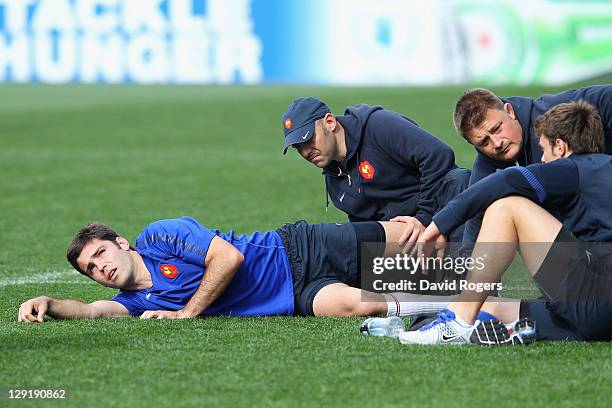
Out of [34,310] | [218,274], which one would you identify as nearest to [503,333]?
[218,274]

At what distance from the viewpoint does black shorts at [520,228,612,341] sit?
555 centimetres

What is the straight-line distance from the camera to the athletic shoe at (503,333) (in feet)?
18.3

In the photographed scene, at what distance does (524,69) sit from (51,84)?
42.2 feet

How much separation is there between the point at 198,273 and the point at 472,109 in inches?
68.2

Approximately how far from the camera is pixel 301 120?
23.4 ft

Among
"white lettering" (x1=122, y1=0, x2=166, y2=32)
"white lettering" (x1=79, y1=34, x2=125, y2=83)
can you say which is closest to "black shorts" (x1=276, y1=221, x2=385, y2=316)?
"white lettering" (x1=122, y1=0, x2=166, y2=32)

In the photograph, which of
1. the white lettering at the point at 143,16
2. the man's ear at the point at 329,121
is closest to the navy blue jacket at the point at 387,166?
the man's ear at the point at 329,121

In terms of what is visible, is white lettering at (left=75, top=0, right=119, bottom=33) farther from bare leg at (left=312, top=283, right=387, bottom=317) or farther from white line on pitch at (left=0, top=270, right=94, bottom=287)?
bare leg at (left=312, top=283, right=387, bottom=317)

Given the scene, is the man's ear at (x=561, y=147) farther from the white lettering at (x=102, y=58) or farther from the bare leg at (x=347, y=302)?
the white lettering at (x=102, y=58)

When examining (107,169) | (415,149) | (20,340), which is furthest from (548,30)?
(20,340)

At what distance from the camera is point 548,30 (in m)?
29.2

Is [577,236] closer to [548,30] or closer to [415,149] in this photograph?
[415,149]

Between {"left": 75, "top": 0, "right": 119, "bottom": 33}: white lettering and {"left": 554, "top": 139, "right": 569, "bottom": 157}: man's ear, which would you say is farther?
{"left": 75, "top": 0, "right": 119, "bottom": 33}: white lettering

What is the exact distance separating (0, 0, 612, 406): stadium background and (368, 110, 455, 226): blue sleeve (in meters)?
1.13
